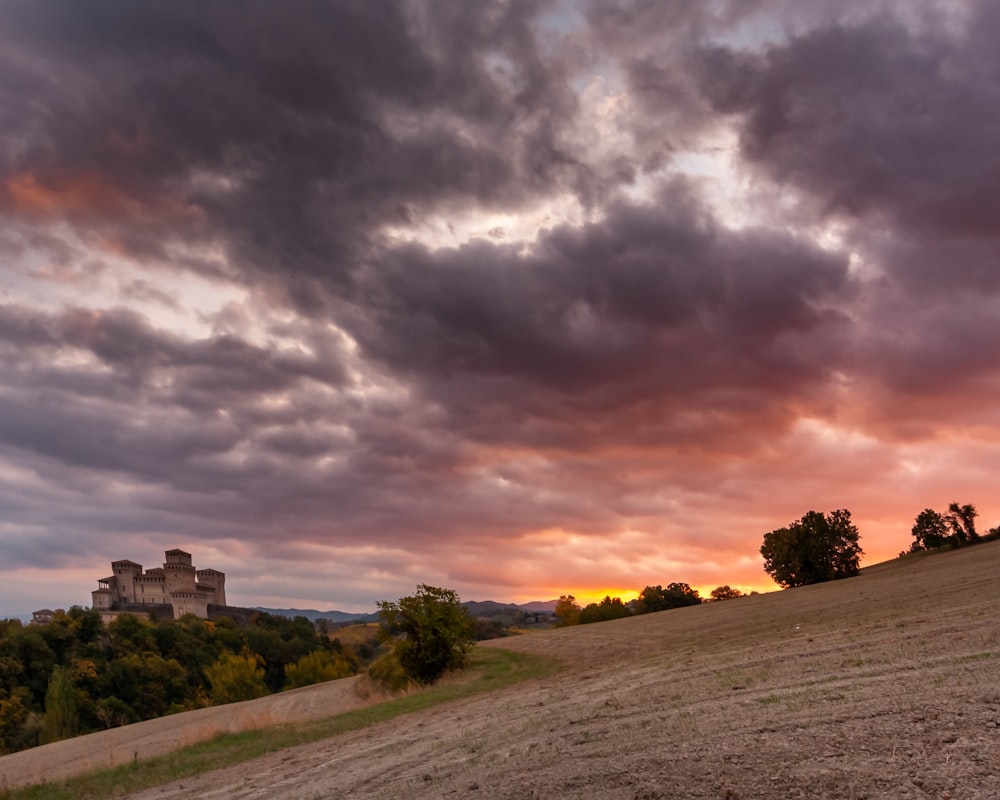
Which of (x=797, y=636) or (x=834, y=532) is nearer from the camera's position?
(x=797, y=636)

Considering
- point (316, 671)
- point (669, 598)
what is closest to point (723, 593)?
point (669, 598)

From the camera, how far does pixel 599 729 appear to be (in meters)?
16.9

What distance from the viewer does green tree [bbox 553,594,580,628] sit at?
125125 millimetres

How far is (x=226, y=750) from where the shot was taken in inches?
1150

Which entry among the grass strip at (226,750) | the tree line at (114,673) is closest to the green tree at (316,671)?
the tree line at (114,673)

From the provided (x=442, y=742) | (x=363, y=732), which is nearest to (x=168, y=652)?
(x=363, y=732)

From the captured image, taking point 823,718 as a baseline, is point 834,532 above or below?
above

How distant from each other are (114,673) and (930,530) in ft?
392

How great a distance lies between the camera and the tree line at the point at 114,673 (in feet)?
304

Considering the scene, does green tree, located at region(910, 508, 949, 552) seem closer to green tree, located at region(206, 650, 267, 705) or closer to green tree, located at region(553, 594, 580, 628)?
green tree, located at region(553, 594, 580, 628)

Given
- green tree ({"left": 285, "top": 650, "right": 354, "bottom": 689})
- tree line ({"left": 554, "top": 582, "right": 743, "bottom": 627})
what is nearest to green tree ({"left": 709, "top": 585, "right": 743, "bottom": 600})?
tree line ({"left": 554, "top": 582, "right": 743, "bottom": 627})

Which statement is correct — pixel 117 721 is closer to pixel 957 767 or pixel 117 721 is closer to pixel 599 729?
pixel 599 729

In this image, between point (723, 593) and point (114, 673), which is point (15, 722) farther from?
point (723, 593)

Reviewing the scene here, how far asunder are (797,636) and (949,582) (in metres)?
23.1
